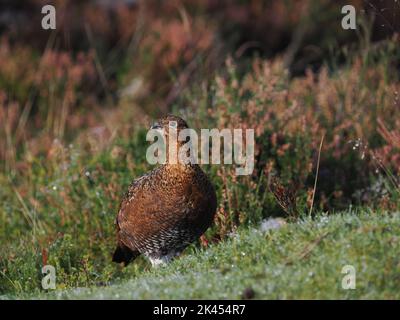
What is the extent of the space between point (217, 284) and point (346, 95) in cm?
401

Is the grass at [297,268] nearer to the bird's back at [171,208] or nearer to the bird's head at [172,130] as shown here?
the bird's back at [171,208]

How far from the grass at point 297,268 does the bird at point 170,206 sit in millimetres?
536

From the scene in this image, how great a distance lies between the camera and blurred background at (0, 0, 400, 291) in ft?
20.1

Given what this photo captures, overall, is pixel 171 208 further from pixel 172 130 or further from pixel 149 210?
pixel 172 130

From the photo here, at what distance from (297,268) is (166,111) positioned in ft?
17.4

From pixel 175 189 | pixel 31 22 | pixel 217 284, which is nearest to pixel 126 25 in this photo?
pixel 31 22

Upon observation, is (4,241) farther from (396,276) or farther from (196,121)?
(396,276)

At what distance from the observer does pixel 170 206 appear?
5113 millimetres

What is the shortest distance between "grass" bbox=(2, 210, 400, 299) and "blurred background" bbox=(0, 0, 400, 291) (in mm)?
622

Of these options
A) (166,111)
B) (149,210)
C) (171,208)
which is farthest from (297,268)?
(166,111)

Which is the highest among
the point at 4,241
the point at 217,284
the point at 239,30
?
the point at 239,30

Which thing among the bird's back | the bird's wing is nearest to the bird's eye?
the bird's back

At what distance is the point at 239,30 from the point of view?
11992mm
